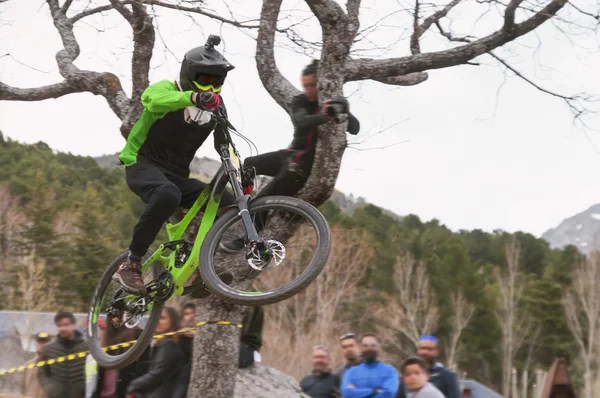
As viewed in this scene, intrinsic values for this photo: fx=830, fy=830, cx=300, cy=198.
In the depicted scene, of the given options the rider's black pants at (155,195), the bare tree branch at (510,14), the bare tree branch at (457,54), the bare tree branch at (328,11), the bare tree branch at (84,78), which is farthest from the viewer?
the bare tree branch at (84,78)

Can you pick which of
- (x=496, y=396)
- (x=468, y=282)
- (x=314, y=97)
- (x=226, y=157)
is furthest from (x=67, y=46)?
(x=468, y=282)

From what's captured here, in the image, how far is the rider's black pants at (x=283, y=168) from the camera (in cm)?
748

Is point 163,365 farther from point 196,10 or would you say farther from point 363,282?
point 363,282

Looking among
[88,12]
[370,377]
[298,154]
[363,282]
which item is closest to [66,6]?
[88,12]

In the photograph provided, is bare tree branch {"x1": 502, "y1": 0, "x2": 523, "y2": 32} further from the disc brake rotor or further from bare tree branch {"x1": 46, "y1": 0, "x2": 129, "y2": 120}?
bare tree branch {"x1": 46, "y1": 0, "x2": 129, "y2": 120}

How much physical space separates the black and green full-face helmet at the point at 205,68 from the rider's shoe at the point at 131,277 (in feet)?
5.06

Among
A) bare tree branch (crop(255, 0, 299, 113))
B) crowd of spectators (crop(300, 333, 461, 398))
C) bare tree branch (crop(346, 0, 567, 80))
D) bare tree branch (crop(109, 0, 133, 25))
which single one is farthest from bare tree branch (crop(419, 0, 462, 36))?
crowd of spectators (crop(300, 333, 461, 398))

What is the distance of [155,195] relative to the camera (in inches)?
247

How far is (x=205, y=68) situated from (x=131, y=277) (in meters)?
1.85

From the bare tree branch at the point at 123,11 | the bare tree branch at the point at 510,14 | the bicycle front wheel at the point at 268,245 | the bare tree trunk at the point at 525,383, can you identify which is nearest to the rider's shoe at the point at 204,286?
the bicycle front wheel at the point at 268,245

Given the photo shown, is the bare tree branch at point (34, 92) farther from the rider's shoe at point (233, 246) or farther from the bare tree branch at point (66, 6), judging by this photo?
the rider's shoe at point (233, 246)

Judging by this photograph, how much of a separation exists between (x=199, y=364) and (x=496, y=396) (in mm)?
2863

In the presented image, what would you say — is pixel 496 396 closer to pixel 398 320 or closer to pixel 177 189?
pixel 177 189

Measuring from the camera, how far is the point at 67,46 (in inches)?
375
